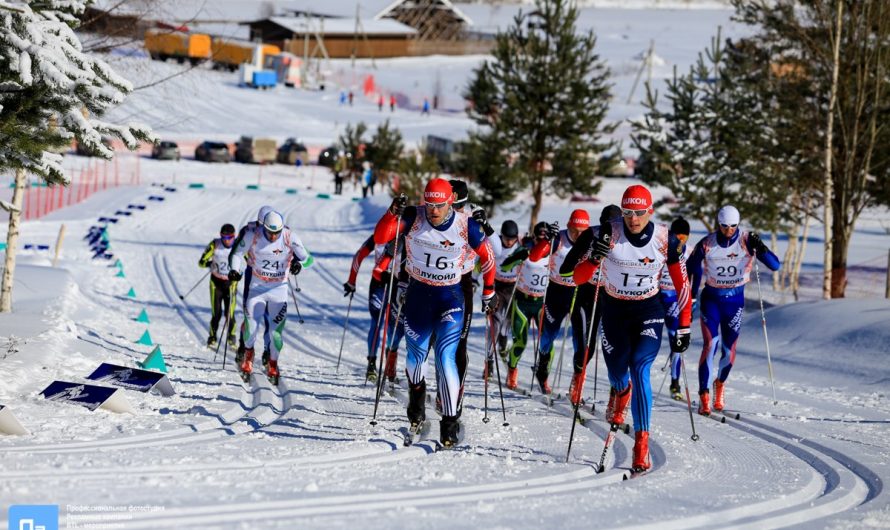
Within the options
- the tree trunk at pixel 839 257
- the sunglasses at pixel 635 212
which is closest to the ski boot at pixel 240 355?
the sunglasses at pixel 635 212

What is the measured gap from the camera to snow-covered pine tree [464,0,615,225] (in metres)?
31.2

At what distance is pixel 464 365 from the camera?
10.5 metres

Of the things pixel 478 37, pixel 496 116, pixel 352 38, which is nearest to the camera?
pixel 496 116

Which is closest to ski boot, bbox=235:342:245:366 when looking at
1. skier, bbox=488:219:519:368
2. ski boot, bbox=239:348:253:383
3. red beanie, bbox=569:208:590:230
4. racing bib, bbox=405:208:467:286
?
ski boot, bbox=239:348:253:383

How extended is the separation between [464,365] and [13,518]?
499 centimetres

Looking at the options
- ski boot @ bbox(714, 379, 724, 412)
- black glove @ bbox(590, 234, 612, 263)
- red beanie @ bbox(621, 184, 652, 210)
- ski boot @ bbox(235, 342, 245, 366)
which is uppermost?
red beanie @ bbox(621, 184, 652, 210)

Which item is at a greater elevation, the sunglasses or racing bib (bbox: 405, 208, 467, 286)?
the sunglasses

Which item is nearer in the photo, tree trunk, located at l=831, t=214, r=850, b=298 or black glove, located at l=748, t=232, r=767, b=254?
black glove, located at l=748, t=232, r=767, b=254

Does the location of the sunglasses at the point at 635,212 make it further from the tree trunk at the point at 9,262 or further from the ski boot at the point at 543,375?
the tree trunk at the point at 9,262

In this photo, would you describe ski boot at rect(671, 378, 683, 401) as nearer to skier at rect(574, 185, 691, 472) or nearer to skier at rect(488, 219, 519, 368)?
skier at rect(488, 219, 519, 368)

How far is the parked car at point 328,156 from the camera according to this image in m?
60.1

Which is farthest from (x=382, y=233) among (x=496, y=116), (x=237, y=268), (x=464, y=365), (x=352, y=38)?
(x=352, y=38)

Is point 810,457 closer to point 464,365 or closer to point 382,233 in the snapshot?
point 464,365

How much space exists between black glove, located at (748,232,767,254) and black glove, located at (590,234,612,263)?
11.8 feet
